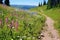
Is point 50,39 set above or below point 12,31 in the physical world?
below

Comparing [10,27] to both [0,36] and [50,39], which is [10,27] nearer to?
[0,36]

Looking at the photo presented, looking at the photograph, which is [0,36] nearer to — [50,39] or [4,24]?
[4,24]

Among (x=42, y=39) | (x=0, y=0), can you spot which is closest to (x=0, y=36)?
(x=42, y=39)

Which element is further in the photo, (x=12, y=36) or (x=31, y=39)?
(x=31, y=39)

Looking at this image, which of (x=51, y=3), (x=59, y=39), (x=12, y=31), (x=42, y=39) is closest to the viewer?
(x=12, y=31)

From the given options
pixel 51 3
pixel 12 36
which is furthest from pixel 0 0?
pixel 12 36

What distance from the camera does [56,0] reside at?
311 ft

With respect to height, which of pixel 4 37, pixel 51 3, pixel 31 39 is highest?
pixel 4 37

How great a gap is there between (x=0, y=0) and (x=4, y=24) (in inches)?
2229

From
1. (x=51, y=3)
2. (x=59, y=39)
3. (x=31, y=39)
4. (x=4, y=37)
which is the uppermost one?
(x=4, y=37)

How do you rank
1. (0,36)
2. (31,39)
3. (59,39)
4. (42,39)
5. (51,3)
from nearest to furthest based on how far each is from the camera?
(0,36) < (31,39) < (42,39) < (59,39) < (51,3)

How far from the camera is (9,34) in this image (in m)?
10.0

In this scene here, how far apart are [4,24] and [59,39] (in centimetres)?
545

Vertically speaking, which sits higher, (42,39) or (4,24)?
(4,24)
